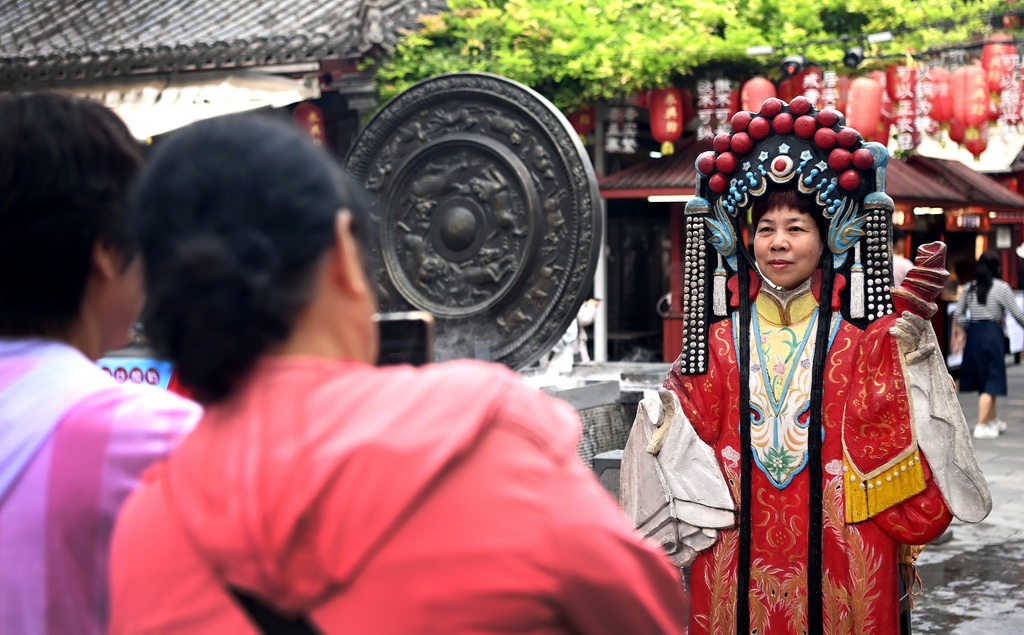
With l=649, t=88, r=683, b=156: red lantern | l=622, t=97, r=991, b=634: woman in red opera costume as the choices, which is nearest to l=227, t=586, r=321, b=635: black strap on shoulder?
l=622, t=97, r=991, b=634: woman in red opera costume

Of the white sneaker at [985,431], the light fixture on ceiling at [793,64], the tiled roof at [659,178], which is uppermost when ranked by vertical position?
the light fixture on ceiling at [793,64]

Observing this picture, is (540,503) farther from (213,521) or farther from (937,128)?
(937,128)

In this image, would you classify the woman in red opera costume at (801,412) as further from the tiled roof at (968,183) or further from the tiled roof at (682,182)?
the tiled roof at (968,183)

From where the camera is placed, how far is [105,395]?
4.30ft

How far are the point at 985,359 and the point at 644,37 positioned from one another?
4.44 m

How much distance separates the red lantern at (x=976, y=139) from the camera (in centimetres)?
1091

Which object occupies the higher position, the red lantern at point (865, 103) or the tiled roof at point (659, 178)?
the red lantern at point (865, 103)

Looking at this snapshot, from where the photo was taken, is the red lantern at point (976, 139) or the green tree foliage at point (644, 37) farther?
the red lantern at point (976, 139)

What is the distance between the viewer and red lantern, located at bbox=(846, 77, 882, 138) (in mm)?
10328

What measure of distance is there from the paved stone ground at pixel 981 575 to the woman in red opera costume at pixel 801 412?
1.92 meters

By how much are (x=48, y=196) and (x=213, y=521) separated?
0.58 m

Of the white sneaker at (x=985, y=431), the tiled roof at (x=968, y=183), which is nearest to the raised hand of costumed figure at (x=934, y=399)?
the white sneaker at (x=985, y=431)

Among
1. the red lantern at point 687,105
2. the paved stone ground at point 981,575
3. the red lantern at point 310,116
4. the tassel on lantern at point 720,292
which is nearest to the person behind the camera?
the tassel on lantern at point 720,292

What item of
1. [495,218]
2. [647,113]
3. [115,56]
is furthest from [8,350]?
[647,113]
